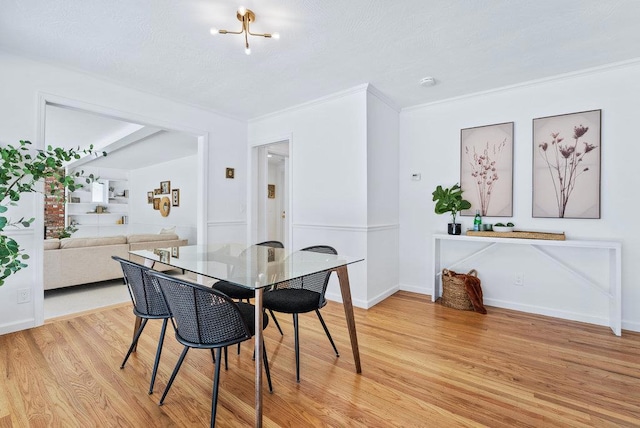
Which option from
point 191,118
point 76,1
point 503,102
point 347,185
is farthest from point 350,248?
point 76,1

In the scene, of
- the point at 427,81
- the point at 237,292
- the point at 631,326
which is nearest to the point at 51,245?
the point at 237,292

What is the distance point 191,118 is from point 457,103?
327 cm

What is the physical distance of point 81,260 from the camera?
398cm

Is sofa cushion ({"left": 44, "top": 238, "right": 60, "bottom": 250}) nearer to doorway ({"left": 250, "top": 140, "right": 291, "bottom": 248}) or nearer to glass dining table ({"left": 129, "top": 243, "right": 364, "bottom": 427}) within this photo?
glass dining table ({"left": 129, "top": 243, "right": 364, "bottom": 427})

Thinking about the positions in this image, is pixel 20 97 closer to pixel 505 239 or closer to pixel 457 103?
pixel 457 103

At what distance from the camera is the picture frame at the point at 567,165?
2828 millimetres

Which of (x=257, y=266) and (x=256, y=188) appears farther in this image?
(x=256, y=188)

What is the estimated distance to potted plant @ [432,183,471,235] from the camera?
10.9 ft

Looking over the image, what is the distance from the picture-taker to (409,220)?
391cm

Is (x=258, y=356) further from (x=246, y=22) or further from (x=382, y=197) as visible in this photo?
(x=382, y=197)

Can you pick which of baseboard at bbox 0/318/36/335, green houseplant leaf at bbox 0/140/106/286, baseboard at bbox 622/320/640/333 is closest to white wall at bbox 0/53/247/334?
baseboard at bbox 0/318/36/335

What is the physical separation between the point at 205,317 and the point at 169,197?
21.5 feet

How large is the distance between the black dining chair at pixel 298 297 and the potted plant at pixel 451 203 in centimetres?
165

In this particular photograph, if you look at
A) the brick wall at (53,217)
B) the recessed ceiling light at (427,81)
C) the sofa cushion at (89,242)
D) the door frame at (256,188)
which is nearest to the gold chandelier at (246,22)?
the recessed ceiling light at (427,81)
